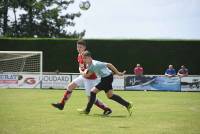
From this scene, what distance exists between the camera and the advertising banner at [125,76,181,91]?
116 ft

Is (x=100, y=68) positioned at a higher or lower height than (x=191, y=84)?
higher

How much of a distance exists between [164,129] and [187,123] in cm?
145

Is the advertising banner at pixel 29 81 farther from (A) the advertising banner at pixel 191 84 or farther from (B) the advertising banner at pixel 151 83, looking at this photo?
(A) the advertising banner at pixel 191 84

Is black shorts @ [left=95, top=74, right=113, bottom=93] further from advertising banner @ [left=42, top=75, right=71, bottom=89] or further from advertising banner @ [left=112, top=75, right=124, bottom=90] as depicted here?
advertising banner @ [left=42, top=75, right=71, bottom=89]

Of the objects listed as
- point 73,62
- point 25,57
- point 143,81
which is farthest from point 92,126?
point 73,62

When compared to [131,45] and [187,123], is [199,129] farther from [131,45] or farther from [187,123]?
[131,45]

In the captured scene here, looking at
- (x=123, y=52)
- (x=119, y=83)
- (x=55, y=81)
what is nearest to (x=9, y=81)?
(x=55, y=81)

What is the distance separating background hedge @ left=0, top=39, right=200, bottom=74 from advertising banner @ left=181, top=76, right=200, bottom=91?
830cm

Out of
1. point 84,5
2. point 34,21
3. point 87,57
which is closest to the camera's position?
point 87,57

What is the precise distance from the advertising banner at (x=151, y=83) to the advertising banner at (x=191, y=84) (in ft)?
1.30

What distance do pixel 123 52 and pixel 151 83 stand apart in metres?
9.44

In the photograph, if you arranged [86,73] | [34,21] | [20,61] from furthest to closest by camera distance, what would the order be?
1. [34,21]
2. [20,61]
3. [86,73]

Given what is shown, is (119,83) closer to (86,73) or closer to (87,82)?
(87,82)

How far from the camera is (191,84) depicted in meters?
35.0
